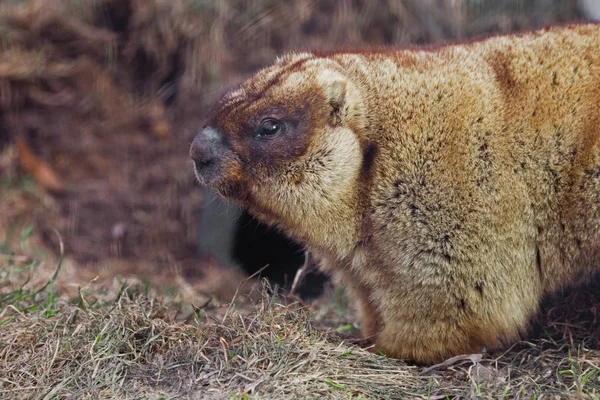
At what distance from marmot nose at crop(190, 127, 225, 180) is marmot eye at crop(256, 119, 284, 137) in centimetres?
27

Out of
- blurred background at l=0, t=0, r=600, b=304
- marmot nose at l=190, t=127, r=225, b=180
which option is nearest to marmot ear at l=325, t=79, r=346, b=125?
marmot nose at l=190, t=127, r=225, b=180

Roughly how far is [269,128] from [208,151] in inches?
16.4

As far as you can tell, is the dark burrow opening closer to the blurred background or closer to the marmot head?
the blurred background

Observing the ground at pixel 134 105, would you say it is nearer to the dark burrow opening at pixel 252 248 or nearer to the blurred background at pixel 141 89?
the blurred background at pixel 141 89

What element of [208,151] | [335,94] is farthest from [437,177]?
[208,151]

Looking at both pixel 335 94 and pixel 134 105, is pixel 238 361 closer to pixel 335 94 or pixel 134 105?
pixel 335 94

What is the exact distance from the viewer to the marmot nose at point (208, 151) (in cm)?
456

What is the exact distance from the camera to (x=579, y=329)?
4.94 meters

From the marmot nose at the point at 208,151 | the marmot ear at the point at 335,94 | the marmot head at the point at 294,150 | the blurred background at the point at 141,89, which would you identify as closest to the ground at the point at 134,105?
the blurred background at the point at 141,89

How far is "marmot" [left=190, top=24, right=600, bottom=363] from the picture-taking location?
4.45 m

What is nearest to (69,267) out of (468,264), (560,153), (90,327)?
(90,327)

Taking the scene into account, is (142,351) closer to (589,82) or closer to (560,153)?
(560,153)

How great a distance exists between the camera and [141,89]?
30.2ft

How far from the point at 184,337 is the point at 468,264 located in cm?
182
